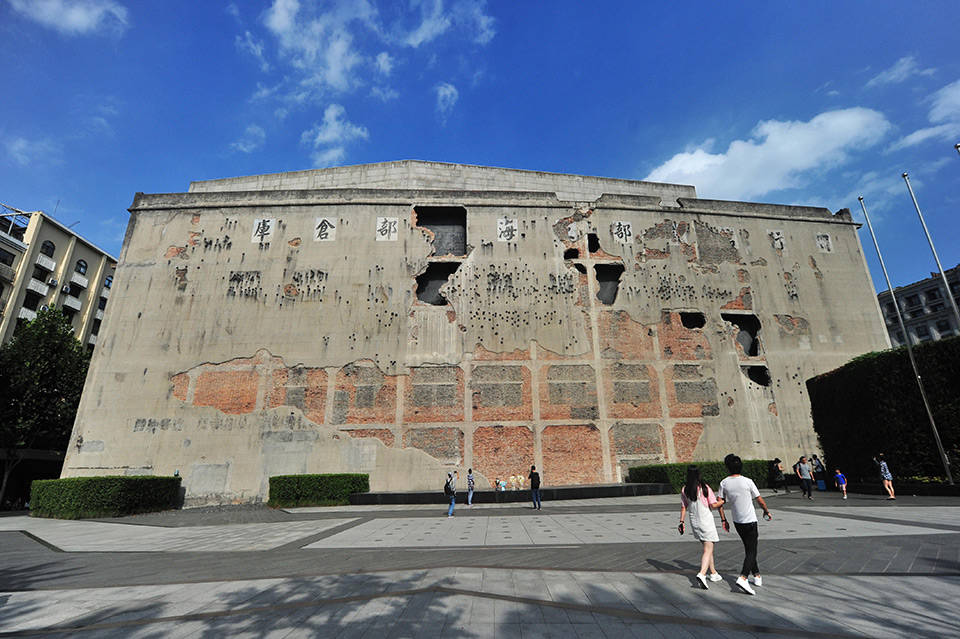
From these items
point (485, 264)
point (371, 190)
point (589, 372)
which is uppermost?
point (371, 190)

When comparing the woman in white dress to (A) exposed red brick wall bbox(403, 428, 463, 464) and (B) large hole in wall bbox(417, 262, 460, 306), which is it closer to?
(A) exposed red brick wall bbox(403, 428, 463, 464)

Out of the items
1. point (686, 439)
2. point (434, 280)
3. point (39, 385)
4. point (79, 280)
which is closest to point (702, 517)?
point (686, 439)

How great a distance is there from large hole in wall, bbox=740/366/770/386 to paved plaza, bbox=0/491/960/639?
A: 1113cm

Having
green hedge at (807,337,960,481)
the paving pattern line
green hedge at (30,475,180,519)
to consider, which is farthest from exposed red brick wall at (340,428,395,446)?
green hedge at (807,337,960,481)

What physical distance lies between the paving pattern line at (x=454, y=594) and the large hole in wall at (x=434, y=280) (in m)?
16.6

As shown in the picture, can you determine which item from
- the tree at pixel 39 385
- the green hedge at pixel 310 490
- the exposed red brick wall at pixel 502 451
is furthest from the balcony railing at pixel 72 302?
the exposed red brick wall at pixel 502 451

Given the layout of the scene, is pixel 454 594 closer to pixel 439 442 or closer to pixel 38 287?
pixel 439 442

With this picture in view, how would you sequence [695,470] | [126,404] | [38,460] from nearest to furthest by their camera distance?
[695,470] < [126,404] < [38,460]

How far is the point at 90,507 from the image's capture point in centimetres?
1478

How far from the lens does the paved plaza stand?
4.03m

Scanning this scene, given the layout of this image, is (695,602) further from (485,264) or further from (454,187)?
(454,187)

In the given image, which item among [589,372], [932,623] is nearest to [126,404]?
[589,372]

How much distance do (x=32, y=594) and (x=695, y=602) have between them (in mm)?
7792

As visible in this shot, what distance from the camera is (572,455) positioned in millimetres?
18906
